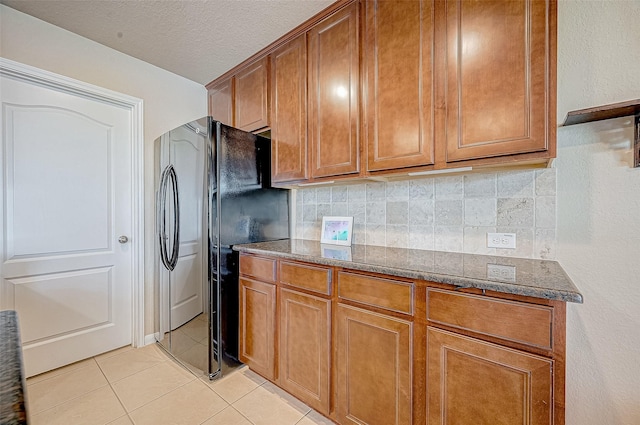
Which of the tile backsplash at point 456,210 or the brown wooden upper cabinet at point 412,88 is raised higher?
the brown wooden upper cabinet at point 412,88

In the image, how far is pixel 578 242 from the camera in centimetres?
129

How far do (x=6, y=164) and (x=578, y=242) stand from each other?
3455mm

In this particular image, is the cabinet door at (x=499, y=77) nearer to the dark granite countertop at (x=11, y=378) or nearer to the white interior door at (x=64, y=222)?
the dark granite countertop at (x=11, y=378)

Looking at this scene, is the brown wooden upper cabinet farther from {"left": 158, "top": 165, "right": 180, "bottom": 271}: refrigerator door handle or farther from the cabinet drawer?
{"left": 158, "top": 165, "right": 180, "bottom": 271}: refrigerator door handle

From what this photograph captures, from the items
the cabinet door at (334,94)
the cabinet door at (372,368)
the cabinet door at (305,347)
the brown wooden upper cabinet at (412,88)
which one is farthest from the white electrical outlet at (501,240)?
the cabinet door at (305,347)

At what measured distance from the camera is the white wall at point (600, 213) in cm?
119

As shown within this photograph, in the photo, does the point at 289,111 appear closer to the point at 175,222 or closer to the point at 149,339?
the point at 175,222

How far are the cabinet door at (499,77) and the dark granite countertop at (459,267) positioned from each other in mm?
Result: 515

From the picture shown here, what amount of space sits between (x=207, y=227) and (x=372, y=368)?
135 cm

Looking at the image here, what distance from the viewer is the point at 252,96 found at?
7.64 feet

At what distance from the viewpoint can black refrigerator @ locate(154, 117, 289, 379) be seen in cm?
192

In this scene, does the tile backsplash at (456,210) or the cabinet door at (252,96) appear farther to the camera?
the cabinet door at (252,96)

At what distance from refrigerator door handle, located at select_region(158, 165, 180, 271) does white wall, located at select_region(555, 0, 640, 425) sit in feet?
7.89

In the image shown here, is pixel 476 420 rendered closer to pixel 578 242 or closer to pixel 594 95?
pixel 578 242
